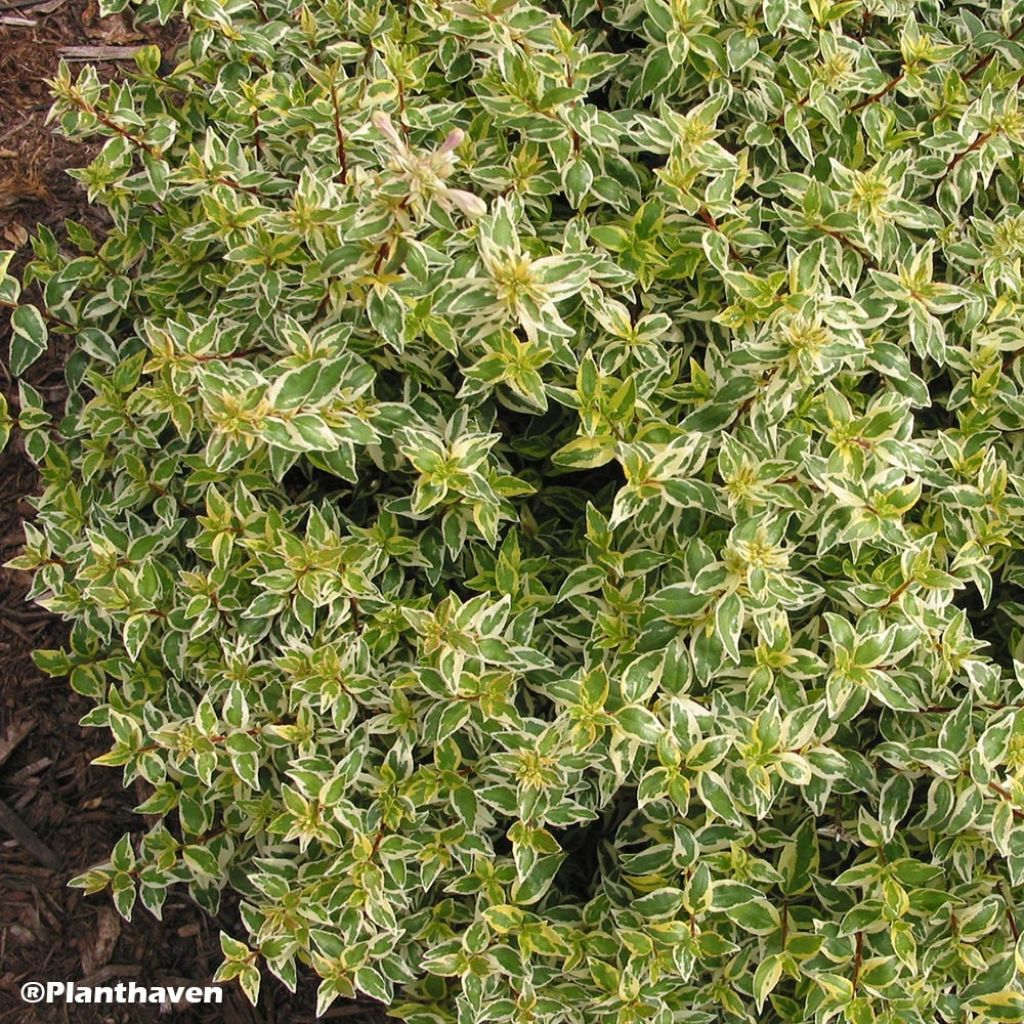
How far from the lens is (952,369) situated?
2.75m

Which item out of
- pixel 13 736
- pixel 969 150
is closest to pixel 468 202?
pixel 969 150

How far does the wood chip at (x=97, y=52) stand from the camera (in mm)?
4395

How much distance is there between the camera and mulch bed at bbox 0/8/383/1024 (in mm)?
3469

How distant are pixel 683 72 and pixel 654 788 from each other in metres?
1.77

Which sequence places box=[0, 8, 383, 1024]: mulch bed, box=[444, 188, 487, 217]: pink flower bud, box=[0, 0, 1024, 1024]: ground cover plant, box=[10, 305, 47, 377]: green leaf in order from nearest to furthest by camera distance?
box=[444, 188, 487, 217]: pink flower bud, box=[0, 0, 1024, 1024]: ground cover plant, box=[10, 305, 47, 377]: green leaf, box=[0, 8, 383, 1024]: mulch bed

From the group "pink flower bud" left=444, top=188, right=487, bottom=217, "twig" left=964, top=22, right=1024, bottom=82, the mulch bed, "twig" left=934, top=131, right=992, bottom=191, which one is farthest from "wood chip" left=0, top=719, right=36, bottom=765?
"twig" left=964, top=22, right=1024, bottom=82

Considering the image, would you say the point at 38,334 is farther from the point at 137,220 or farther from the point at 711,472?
the point at 711,472

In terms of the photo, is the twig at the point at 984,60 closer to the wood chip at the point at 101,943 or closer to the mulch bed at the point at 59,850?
the mulch bed at the point at 59,850

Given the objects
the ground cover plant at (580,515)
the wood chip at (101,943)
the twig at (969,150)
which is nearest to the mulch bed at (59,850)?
the wood chip at (101,943)

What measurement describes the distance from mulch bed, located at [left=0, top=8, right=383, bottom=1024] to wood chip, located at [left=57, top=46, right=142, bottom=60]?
50cm

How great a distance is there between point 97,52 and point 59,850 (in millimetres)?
3212

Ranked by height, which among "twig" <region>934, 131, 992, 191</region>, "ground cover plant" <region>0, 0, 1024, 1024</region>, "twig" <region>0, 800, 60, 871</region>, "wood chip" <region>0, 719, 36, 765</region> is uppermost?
"twig" <region>934, 131, 992, 191</region>

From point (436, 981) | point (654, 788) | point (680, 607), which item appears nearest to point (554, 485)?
point (680, 607)

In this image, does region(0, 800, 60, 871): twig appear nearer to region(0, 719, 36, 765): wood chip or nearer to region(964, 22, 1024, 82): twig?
region(0, 719, 36, 765): wood chip
